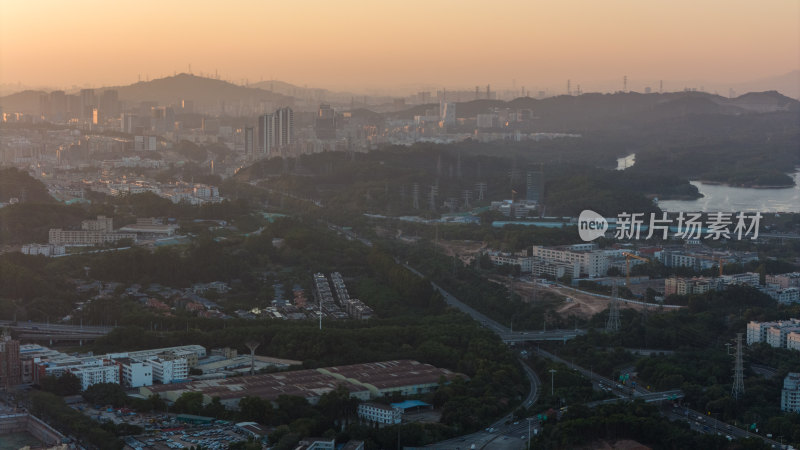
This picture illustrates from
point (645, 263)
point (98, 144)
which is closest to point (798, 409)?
point (645, 263)

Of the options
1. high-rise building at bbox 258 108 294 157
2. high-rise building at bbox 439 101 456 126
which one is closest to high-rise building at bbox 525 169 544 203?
high-rise building at bbox 258 108 294 157

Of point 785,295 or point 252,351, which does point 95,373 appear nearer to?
point 252,351

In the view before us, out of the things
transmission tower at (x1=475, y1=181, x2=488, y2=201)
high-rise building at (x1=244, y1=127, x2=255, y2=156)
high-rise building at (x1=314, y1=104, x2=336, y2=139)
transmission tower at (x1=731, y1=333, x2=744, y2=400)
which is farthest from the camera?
high-rise building at (x1=314, y1=104, x2=336, y2=139)

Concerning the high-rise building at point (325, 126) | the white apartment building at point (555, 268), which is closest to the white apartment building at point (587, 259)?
the white apartment building at point (555, 268)

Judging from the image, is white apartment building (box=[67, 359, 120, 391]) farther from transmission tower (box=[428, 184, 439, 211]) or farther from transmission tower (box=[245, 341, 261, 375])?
transmission tower (box=[428, 184, 439, 211])

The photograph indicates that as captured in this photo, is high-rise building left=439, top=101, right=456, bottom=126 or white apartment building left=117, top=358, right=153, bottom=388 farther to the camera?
high-rise building left=439, top=101, right=456, bottom=126

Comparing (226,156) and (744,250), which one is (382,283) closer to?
(744,250)
